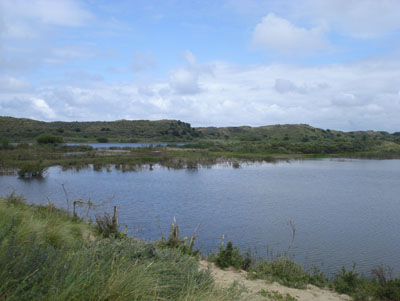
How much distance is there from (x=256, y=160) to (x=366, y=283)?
1536 inches

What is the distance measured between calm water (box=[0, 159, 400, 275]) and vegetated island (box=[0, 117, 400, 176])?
15.9 feet

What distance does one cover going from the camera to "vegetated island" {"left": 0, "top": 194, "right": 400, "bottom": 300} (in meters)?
3.70

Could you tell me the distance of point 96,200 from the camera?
64.5ft

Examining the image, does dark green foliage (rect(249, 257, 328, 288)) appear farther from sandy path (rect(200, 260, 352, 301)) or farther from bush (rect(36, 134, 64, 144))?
bush (rect(36, 134, 64, 144))

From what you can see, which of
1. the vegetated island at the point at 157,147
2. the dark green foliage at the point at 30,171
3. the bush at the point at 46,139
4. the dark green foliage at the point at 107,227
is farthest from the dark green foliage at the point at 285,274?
the bush at the point at 46,139

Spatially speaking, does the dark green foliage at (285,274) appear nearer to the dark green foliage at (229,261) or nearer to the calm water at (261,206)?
the dark green foliage at (229,261)

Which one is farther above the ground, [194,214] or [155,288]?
[155,288]

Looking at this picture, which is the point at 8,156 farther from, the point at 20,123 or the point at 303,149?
the point at 20,123

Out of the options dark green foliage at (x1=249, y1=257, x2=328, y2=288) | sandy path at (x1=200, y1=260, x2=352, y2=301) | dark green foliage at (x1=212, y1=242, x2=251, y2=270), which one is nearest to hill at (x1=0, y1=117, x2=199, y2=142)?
dark green foliage at (x1=212, y1=242, x2=251, y2=270)

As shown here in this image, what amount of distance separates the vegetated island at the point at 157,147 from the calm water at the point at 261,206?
191 inches

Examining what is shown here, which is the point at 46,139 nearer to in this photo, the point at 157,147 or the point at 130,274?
the point at 157,147

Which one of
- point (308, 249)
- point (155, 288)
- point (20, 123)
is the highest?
point (20, 123)

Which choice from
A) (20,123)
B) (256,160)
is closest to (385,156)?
(256,160)

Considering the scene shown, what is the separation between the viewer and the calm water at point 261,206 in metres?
12.5
